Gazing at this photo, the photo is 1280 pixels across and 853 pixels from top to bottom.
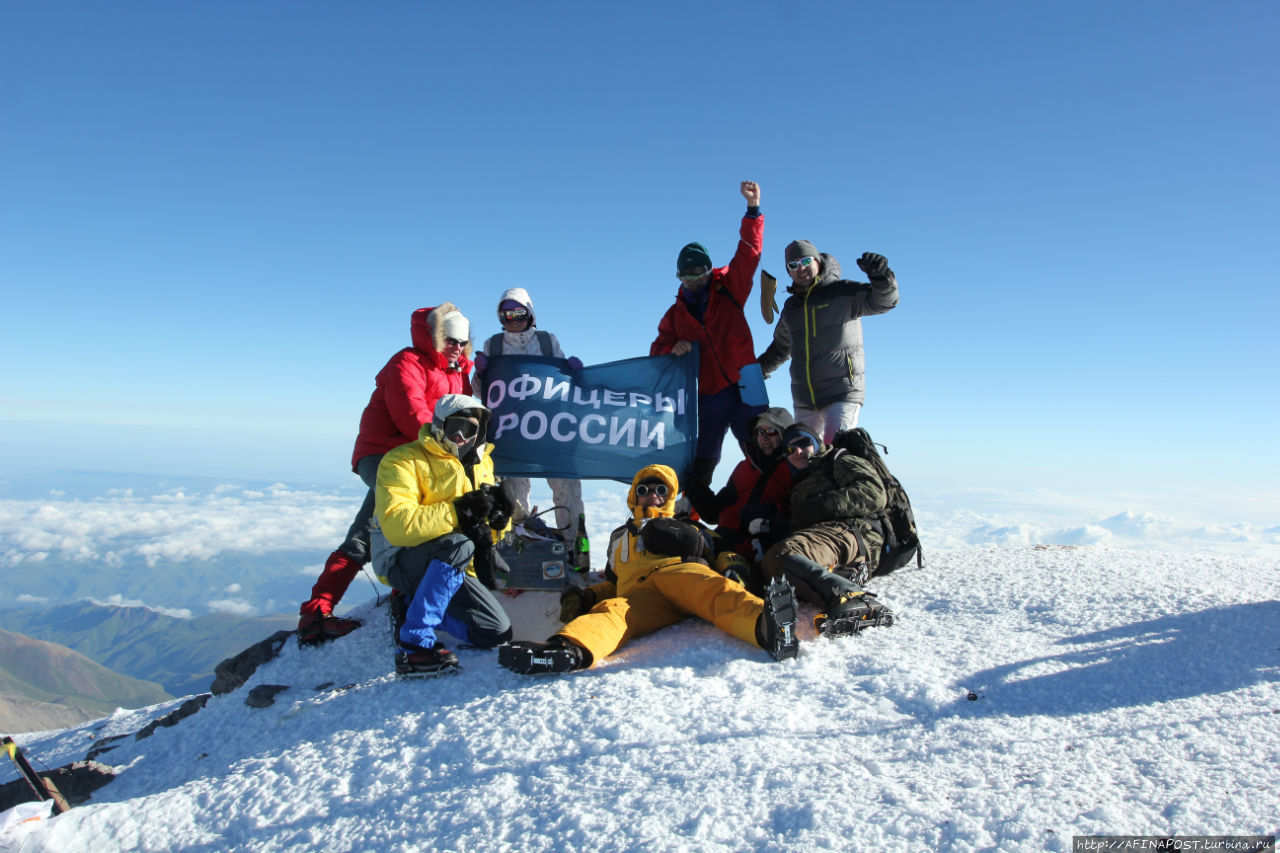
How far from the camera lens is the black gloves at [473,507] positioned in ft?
17.3

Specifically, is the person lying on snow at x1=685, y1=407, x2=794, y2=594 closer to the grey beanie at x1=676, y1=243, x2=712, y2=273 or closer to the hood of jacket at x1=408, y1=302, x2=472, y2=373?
the grey beanie at x1=676, y1=243, x2=712, y2=273

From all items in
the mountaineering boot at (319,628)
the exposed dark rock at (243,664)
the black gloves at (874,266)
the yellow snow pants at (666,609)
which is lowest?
the exposed dark rock at (243,664)

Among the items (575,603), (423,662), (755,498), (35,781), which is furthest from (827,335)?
(35,781)

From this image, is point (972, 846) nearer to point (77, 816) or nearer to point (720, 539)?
point (720, 539)

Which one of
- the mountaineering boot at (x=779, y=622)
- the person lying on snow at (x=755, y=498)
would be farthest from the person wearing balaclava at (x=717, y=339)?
the mountaineering boot at (x=779, y=622)

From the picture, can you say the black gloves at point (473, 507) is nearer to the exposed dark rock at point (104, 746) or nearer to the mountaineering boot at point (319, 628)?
the mountaineering boot at point (319, 628)

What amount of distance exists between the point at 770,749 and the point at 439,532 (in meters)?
3.00

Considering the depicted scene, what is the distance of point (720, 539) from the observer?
613 centimetres

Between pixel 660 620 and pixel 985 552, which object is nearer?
pixel 660 620

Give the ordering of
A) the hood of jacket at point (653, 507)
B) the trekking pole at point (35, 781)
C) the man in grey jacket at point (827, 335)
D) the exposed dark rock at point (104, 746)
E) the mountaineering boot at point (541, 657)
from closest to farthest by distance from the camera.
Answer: the trekking pole at point (35, 781), the mountaineering boot at point (541, 657), the hood of jacket at point (653, 507), the exposed dark rock at point (104, 746), the man in grey jacket at point (827, 335)

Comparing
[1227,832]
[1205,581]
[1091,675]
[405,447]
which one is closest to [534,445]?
[405,447]

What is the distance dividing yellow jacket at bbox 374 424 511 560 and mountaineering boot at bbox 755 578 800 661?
257 cm

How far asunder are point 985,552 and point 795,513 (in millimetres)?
3656

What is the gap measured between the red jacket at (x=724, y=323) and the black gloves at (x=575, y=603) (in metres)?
3.20
